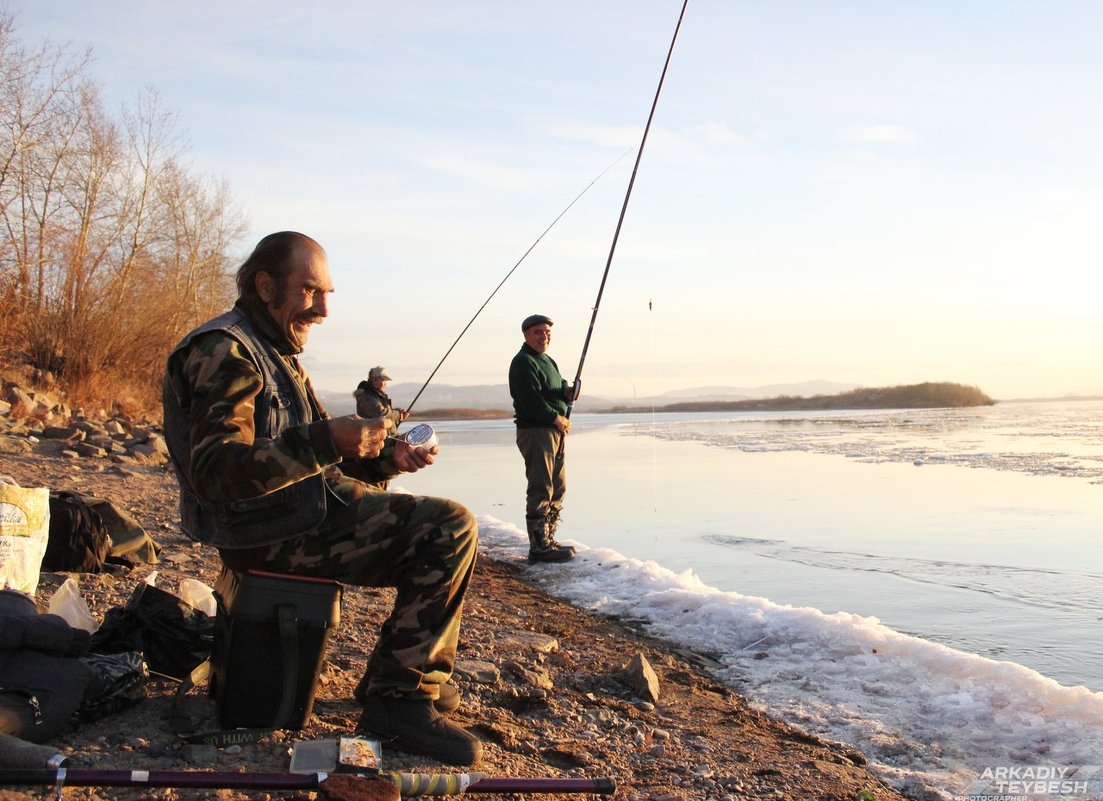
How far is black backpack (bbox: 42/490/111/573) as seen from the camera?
4.97 meters

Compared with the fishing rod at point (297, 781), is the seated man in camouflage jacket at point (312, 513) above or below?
above

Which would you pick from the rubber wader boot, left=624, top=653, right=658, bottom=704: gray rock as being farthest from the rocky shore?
the rubber wader boot

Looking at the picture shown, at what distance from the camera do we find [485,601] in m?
6.54

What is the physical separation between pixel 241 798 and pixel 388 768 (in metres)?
0.46

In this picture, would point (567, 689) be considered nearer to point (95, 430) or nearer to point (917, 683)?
point (917, 683)

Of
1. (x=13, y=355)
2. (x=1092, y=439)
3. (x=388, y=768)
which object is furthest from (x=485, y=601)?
(x=1092, y=439)

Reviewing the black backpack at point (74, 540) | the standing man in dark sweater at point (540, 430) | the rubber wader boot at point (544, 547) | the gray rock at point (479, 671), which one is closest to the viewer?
the gray rock at point (479, 671)

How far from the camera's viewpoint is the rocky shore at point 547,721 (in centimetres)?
289

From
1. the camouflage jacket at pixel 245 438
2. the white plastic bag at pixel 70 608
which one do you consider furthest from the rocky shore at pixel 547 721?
the camouflage jacket at pixel 245 438

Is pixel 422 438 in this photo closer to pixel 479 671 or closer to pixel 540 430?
pixel 479 671

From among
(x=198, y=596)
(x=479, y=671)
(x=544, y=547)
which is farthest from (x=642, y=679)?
(x=544, y=547)

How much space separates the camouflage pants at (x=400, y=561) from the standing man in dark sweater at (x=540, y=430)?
16.7 ft

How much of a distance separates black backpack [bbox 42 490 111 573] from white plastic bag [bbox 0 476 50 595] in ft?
2.63

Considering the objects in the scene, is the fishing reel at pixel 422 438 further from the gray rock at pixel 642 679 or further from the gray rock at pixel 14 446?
the gray rock at pixel 14 446
